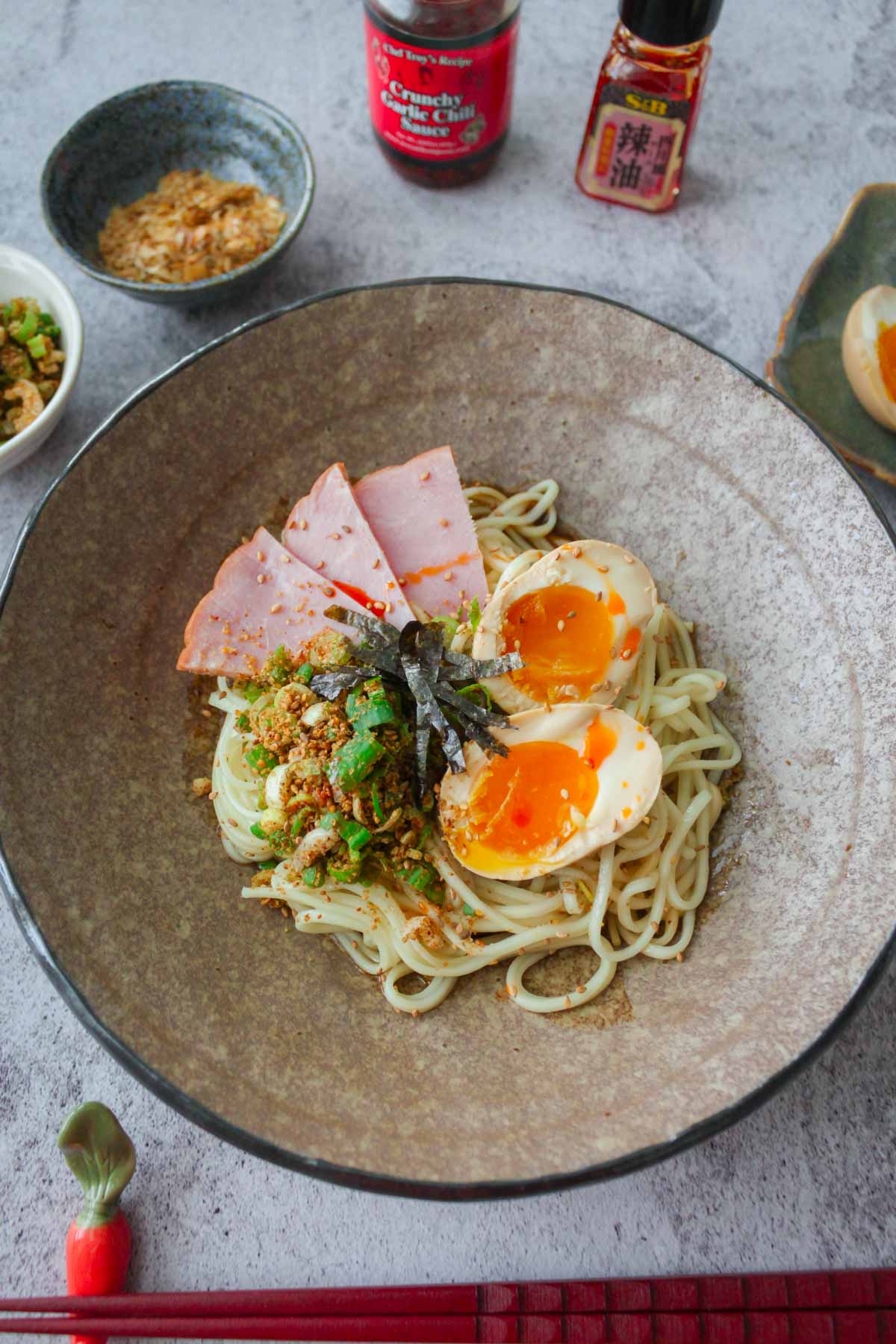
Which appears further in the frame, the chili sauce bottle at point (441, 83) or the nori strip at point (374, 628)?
the chili sauce bottle at point (441, 83)

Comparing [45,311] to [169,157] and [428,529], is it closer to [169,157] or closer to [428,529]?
[169,157]

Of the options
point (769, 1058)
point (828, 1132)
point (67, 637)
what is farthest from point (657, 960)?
point (67, 637)

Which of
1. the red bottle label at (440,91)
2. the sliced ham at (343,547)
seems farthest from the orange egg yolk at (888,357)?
the sliced ham at (343,547)

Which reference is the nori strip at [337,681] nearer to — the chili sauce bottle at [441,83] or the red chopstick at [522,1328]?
the red chopstick at [522,1328]

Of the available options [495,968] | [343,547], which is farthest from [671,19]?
[495,968]

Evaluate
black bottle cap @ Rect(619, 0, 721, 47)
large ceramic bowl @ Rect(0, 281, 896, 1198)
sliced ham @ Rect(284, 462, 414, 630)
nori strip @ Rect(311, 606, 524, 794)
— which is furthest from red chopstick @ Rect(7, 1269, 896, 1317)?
black bottle cap @ Rect(619, 0, 721, 47)

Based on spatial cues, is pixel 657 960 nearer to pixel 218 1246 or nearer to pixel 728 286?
pixel 218 1246
